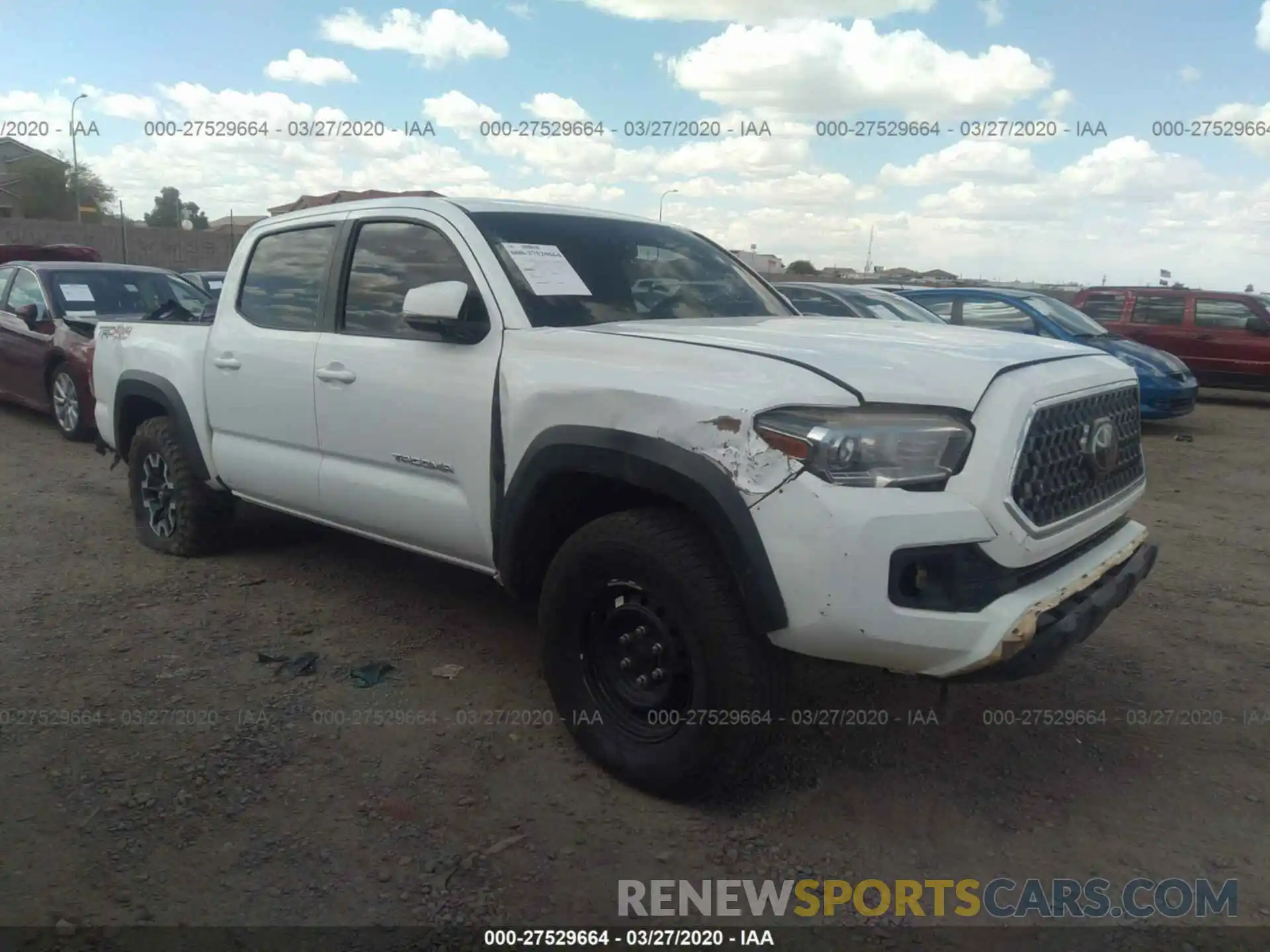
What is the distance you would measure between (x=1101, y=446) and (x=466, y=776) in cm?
224

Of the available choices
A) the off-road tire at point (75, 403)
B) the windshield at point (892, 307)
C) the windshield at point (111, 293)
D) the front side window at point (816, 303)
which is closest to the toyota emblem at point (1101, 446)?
the front side window at point (816, 303)

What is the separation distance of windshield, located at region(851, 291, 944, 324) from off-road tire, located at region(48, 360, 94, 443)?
734 centimetres

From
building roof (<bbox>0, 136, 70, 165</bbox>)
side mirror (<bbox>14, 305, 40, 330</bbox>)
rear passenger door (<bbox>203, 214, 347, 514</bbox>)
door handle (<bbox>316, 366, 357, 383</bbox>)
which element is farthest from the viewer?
building roof (<bbox>0, 136, 70, 165</bbox>)

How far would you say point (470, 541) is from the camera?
358cm

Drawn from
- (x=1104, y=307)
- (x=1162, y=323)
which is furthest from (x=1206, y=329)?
(x=1104, y=307)

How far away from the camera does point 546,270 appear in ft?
12.1

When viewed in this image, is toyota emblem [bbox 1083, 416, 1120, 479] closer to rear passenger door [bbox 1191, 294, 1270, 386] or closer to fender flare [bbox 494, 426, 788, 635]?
fender flare [bbox 494, 426, 788, 635]

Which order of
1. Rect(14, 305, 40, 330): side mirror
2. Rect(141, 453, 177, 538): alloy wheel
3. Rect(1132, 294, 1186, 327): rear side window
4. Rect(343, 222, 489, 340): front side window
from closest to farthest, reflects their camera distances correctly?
Rect(343, 222, 489, 340): front side window, Rect(141, 453, 177, 538): alloy wheel, Rect(14, 305, 40, 330): side mirror, Rect(1132, 294, 1186, 327): rear side window

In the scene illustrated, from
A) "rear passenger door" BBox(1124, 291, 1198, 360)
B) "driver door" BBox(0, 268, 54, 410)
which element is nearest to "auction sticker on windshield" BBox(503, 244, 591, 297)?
"driver door" BBox(0, 268, 54, 410)

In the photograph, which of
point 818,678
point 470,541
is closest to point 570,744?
point 470,541

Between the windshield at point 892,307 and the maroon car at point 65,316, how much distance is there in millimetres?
6453

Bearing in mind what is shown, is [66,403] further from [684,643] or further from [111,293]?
[684,643]

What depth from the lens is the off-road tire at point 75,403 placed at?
8.54m

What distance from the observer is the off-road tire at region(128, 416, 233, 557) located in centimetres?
521
